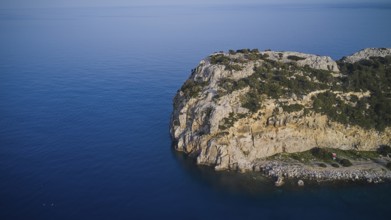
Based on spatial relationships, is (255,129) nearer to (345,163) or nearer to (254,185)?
(254,185)

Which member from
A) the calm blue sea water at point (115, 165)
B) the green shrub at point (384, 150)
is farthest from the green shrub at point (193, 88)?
the green shrub at point (384, 150)

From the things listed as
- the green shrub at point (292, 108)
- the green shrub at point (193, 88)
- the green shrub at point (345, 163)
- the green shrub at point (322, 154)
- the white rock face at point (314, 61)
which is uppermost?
the white rock face at point (314, 61)

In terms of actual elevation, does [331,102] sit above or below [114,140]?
above

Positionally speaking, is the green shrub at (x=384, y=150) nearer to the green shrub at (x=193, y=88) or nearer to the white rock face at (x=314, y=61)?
the white rock face at (x=314, y=61)

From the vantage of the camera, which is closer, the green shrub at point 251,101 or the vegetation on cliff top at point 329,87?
the green shrub at point 251,101

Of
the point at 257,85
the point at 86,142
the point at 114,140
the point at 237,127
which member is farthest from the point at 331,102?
the point at 86,142

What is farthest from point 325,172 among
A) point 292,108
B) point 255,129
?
point 255,129

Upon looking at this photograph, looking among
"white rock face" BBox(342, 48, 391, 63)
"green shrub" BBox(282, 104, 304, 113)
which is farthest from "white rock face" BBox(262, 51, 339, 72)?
"green shrub" BBox(282, 104, 304, 113)

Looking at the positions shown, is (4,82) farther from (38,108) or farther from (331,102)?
(331,102)
